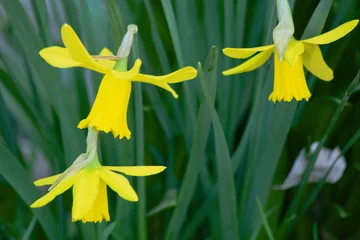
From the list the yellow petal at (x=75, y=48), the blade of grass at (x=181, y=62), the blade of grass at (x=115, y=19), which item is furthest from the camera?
the blade of grass at (x=181, y=62)

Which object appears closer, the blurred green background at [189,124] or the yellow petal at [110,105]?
the yellow petal at [110,105]

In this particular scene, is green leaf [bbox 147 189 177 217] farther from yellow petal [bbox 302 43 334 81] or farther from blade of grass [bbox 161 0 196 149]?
yellow petal [bbox 302 43 334 81]

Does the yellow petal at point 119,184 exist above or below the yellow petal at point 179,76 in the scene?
below

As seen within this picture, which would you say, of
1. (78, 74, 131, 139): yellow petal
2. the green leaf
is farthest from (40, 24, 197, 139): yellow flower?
the green leaf

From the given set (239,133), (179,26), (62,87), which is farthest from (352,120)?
(62,87)

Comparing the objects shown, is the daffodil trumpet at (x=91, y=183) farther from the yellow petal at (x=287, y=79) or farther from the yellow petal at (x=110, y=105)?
the yellow petal at (x=287, y=79)

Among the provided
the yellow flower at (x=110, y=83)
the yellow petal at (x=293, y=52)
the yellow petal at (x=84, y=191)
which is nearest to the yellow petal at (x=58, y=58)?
the yellow flower at (x=110, y=83)

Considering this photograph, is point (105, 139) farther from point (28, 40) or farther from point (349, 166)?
point (349, 166)
